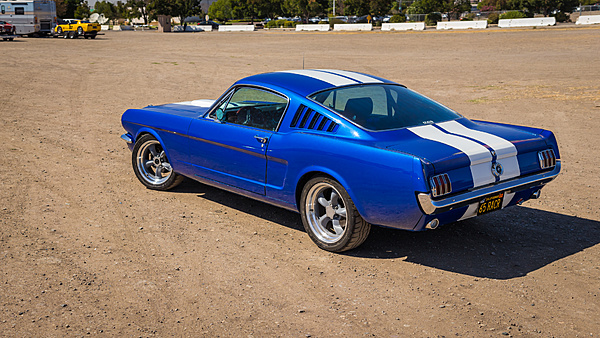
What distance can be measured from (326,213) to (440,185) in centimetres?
114

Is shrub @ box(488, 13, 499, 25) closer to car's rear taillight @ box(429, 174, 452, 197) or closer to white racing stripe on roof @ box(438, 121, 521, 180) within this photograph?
white racing stripe on roof @ box(438, 121, 521, 180)

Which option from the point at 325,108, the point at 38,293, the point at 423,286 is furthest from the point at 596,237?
the point at 38,293

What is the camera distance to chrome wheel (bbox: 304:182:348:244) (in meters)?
4.70

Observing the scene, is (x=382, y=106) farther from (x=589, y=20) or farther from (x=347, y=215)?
(x=589, y=20)

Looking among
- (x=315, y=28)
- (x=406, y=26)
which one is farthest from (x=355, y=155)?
(x=315, y=28)

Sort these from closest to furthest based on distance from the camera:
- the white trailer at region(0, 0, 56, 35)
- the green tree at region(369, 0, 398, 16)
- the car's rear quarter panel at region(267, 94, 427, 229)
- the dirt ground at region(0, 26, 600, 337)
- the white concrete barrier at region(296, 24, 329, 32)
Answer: the dirt ground at region(0, 26, 600, 337), the car's rear quarter panel at region(267, 94, 427, 229), the white trailer at region(0, 0, 56, 35), the white concrete barrier at region(296, 24, 329, 32), the green tree at region(369, 0, 398, 16)

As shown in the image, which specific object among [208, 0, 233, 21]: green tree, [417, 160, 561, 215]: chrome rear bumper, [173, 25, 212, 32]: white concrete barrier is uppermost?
[208, 0, 233, 21]: green tree

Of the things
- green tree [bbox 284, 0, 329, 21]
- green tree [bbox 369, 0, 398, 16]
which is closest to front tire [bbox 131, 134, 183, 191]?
green tree [bbox 369, 0, 398, 16]

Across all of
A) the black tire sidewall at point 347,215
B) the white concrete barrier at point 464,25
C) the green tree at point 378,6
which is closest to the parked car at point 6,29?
the white concrete barrier at point 464,25

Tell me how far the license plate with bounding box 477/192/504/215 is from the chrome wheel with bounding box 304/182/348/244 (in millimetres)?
1067

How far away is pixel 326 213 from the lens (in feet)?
15.7

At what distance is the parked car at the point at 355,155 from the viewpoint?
13.6ft

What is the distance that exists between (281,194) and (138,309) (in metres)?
1.68

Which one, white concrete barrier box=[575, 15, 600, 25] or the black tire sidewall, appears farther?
white concrete barrier box=[575, 15, 600, 25]
